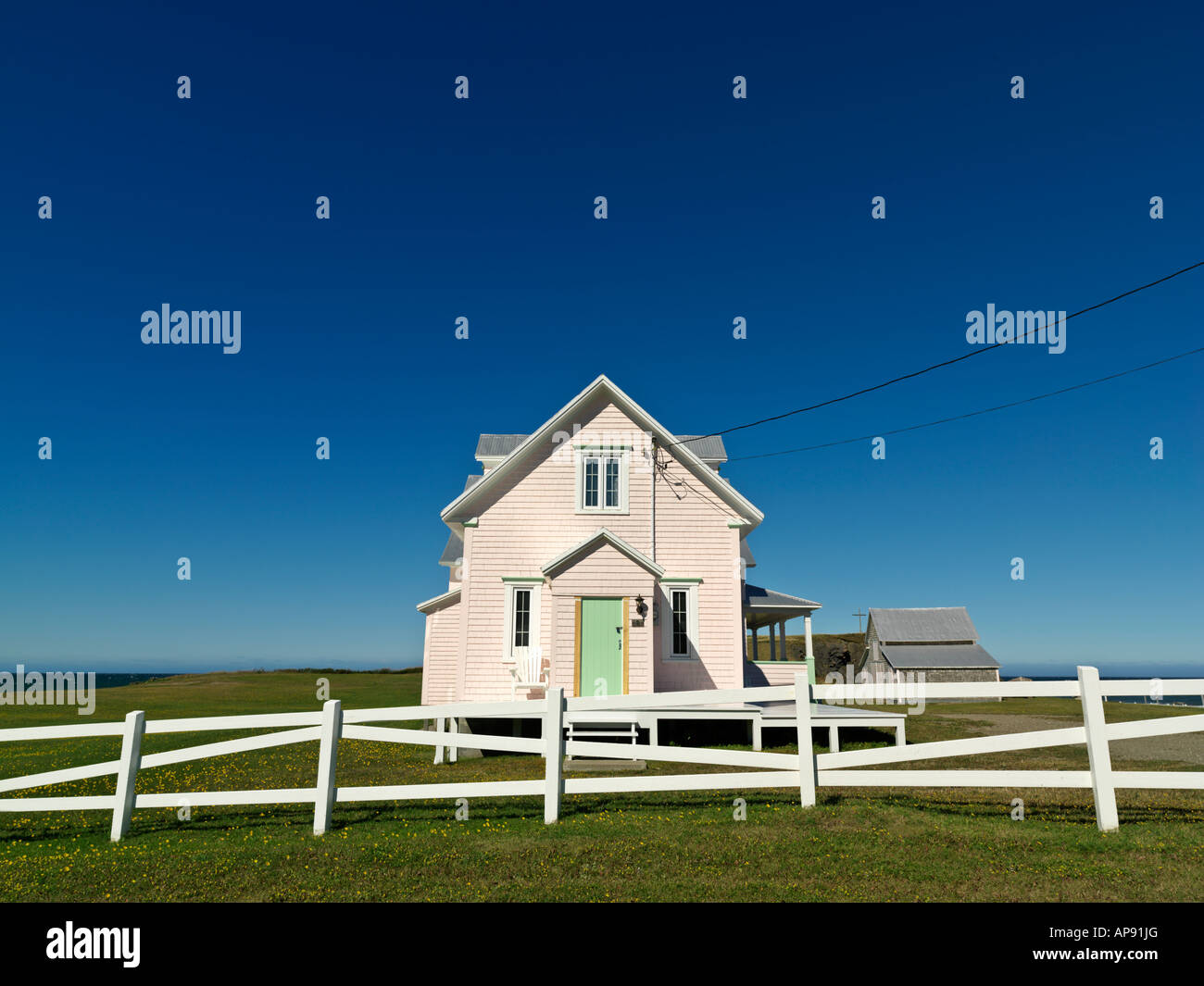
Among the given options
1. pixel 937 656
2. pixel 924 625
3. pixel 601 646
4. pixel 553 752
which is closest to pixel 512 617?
pixel 601 646

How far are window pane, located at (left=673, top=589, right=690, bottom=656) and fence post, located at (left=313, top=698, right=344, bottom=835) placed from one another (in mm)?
10955

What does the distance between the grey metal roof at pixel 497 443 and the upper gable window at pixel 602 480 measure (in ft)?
15.6

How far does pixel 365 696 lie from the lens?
42.5m

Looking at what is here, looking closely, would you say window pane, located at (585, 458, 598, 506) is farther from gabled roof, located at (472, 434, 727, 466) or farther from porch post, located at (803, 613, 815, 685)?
porch post, located at (803, 613, 815, 685)

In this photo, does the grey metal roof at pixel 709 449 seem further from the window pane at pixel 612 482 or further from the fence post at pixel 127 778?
the fence post at pixel 127 778

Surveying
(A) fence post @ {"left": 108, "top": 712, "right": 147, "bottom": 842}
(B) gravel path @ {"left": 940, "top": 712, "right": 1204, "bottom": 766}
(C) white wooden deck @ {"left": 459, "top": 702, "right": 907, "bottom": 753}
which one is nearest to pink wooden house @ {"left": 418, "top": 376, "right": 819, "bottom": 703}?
(C) white wooden deck @ {"left": 459, "top": 702, "right": 907, "bottom": 753}

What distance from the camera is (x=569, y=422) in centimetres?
1914

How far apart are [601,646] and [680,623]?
2.41 metres

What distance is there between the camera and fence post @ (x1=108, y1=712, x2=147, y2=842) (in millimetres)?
8281

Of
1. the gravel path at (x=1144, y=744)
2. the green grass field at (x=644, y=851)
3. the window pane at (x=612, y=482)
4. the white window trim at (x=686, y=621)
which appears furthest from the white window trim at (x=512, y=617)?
the gravel path at (x=1144, y=744)
